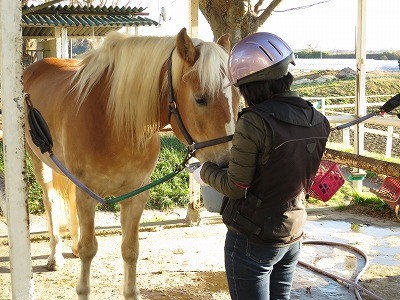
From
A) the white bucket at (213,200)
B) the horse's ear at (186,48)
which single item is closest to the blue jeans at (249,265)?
the white bucket at (213,200)

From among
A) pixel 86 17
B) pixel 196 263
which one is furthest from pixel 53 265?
pixel 86 17

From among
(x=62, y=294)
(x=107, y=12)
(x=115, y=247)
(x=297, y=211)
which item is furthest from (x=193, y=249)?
(x=107, y=12)

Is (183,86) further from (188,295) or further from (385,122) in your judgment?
(385,122)

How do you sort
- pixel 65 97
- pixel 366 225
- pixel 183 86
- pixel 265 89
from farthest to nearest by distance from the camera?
pixel 366 225
pixel 65 97
pixel 183 86
pixel 265 89

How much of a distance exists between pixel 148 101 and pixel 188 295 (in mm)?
1669

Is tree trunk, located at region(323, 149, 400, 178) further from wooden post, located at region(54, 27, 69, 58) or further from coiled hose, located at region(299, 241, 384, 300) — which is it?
wooden post, located at region(54, 27, 69, 58)

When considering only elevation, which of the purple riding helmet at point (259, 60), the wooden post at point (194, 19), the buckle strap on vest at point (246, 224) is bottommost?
the buckle strap on vest at point (246, 224)

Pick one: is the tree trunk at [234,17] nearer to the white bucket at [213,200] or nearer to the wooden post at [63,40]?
the white bucket at [213,200]

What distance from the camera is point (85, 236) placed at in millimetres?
3398

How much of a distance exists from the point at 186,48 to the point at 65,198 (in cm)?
246

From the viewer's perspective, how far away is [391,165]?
12.4ft

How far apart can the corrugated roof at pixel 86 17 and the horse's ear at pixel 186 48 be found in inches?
243

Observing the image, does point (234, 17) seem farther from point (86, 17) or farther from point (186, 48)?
point (86, 17)

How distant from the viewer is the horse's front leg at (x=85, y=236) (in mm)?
3324
